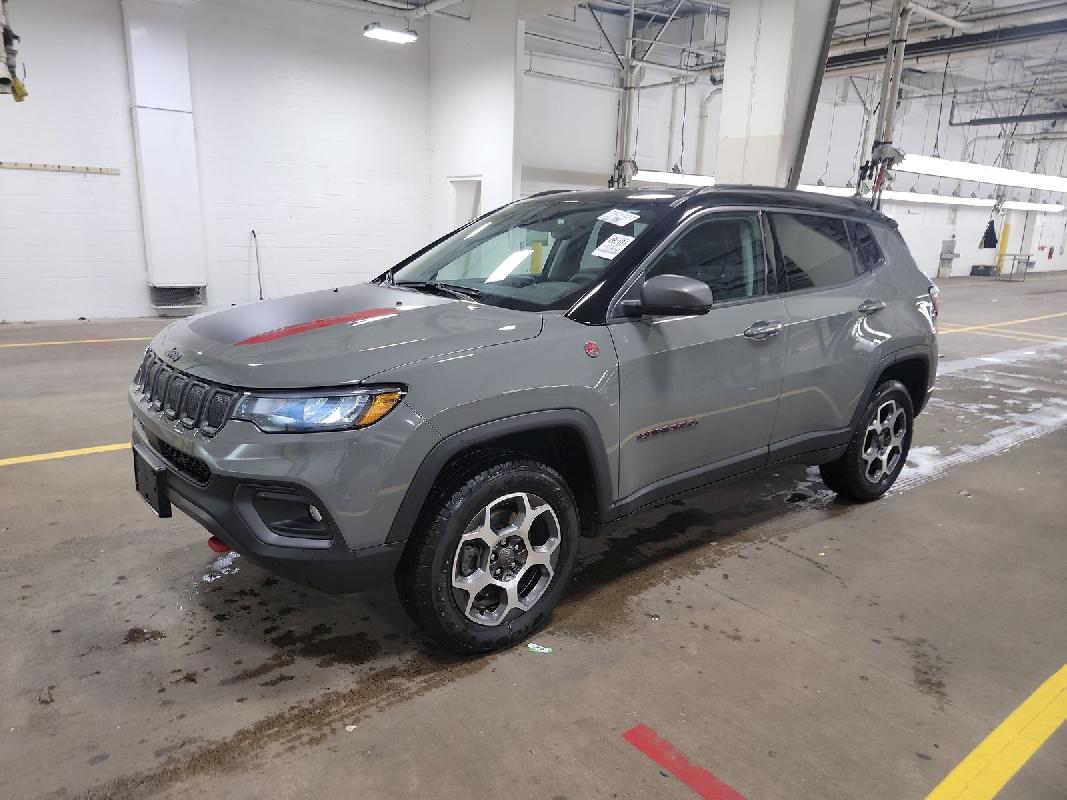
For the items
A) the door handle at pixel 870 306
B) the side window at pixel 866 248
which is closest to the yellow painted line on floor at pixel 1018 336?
the side window at pixel 866 248

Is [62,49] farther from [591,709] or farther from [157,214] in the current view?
[591,709]

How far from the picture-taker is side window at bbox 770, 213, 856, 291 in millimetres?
3232

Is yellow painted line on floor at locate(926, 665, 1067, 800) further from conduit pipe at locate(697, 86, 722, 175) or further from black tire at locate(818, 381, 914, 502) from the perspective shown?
conduit pipe at locate(697, 86, 722, 175)

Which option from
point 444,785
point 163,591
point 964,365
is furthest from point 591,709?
point 964,365

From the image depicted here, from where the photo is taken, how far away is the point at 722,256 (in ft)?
9.87

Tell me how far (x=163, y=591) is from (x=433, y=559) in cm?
138

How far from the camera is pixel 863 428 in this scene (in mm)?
3709

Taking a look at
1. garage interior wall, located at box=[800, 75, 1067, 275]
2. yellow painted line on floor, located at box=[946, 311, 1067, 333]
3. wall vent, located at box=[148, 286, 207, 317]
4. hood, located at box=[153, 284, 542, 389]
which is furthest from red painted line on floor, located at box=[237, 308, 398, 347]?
garage interior wall, located at box=[800, 75, 1067, 275]

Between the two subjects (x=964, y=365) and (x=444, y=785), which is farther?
(x=964, y=365)

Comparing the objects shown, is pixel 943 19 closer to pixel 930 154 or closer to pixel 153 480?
pixel 930 154

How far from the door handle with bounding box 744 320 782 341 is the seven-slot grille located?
2.01 metres

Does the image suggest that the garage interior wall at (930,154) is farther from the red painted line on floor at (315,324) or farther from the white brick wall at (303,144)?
the red painted line on floor at (315,324)

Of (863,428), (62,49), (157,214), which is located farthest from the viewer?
(157,214)

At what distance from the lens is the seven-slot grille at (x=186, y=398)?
6.93 ft
